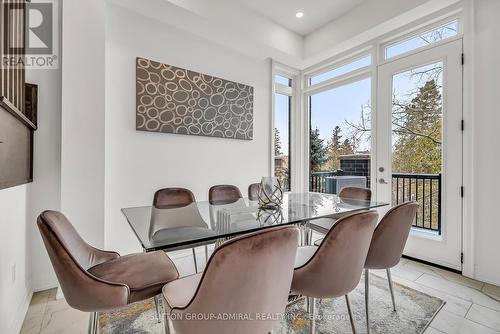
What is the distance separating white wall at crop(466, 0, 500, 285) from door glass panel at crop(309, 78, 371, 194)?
44.5 inches

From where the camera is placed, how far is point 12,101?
137 cm

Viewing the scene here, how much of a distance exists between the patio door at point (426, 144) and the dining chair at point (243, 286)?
2522mm

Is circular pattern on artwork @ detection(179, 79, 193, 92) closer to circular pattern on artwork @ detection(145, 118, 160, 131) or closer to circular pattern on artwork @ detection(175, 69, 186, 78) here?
circular pattern on artwork @ detection(175, 69, 186, 78)

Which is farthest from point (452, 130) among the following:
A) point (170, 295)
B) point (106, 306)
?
point (106, 306)

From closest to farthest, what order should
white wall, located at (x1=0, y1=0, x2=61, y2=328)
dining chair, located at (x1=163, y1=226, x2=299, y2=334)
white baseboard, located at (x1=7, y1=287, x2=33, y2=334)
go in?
dining chair, located at (x1=163, y1=226, x2=299, y2=334) < white baseboard, located at (x1=7, y1=287, x2=33, y2=334) < white wall, located at (x1=0, y1=0, x2=61, y2=328)

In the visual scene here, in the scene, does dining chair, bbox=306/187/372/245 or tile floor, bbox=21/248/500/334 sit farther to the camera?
dining chair, bbox=306/187/372/245

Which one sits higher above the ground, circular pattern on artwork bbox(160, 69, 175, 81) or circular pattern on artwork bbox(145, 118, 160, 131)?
circular pattern on artwork bbox(160, 69, 175, 81)

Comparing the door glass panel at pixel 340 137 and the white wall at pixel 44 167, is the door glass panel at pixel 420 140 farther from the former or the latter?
the white wall at pixel 44 167

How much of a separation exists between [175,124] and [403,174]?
284cm

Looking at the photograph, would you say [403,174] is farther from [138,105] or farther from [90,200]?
[90,200]

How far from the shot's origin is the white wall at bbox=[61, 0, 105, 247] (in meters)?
2.04

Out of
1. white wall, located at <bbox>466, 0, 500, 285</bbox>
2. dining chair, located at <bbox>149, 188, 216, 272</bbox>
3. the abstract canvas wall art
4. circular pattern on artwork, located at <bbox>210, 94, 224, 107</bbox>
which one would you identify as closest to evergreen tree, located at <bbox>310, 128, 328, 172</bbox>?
the abstract canvas wall art

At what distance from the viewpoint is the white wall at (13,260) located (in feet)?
4.54

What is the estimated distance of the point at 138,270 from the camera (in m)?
1.28
